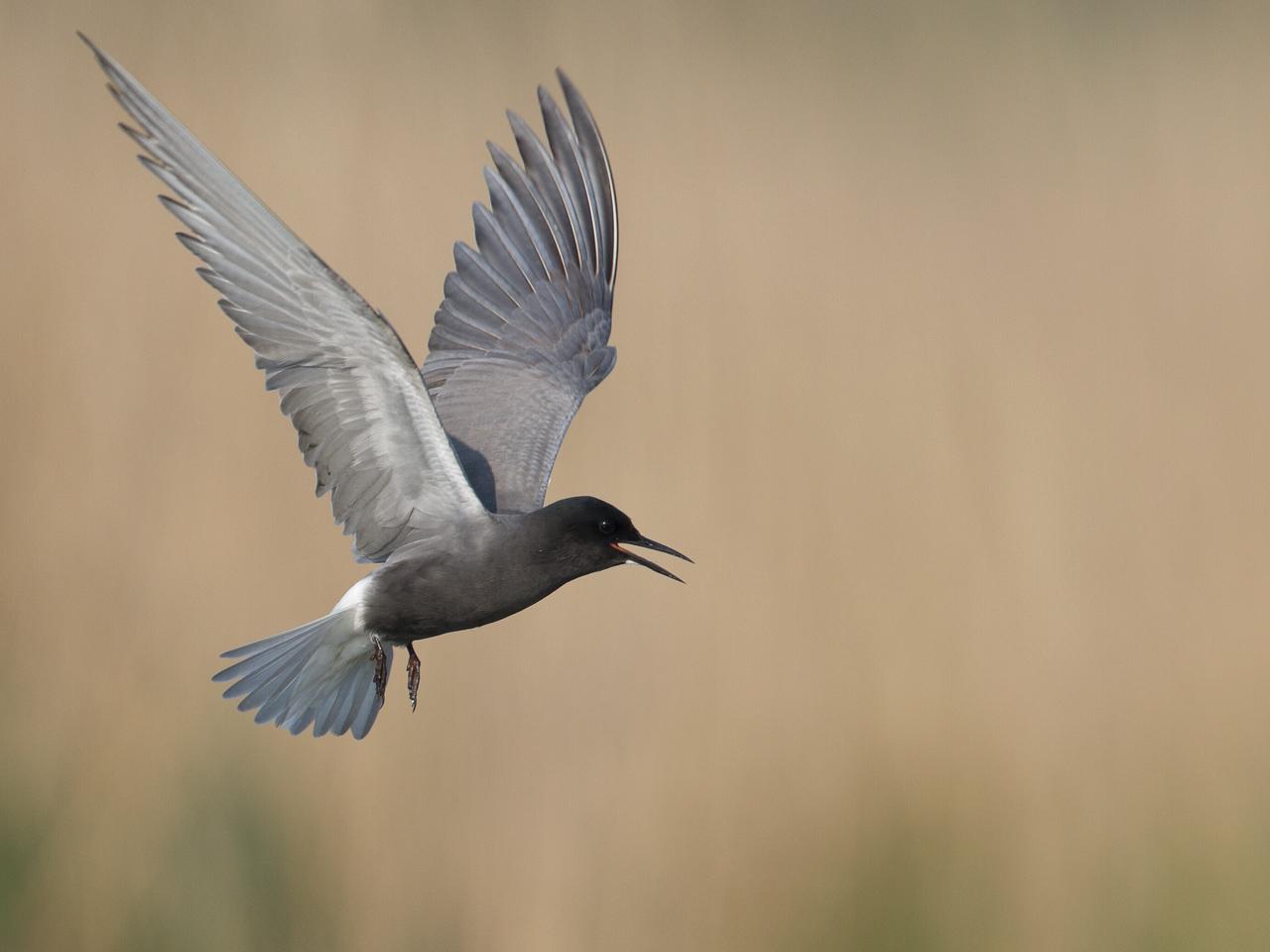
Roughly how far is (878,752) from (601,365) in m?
1.17

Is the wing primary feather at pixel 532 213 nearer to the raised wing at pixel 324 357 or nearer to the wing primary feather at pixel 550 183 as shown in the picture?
the wing primary feather at pixel 550 183

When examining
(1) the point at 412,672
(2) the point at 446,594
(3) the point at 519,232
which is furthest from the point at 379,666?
(3) the point at 519,232

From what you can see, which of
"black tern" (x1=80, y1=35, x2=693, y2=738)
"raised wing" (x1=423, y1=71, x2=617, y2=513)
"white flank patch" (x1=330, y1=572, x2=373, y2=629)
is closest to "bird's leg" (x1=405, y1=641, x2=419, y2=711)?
"black tern" (x1=80, y1=35, x2=693, y2=738)

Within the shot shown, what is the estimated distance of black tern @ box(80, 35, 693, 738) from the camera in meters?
3.09

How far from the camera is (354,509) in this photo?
3449 mm

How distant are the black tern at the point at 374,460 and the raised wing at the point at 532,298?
11 millimetres

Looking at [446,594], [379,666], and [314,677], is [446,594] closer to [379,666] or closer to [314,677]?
[379,666]

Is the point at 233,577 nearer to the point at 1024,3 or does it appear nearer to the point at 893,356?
the point at 893,356

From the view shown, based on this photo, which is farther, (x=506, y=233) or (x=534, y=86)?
(x=534, y=86)

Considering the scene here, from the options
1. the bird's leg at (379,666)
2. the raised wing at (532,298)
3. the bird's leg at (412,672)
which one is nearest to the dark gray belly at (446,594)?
the bird's leg at (379,666)

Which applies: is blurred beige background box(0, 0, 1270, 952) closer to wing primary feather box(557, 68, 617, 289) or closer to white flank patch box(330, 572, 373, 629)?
wing primary feather box(557, 68, 617, 289)

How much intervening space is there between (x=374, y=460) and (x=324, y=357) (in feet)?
0.78

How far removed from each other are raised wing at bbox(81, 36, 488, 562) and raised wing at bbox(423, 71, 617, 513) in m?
0.60

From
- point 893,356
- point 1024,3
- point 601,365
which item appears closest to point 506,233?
point 601,365
